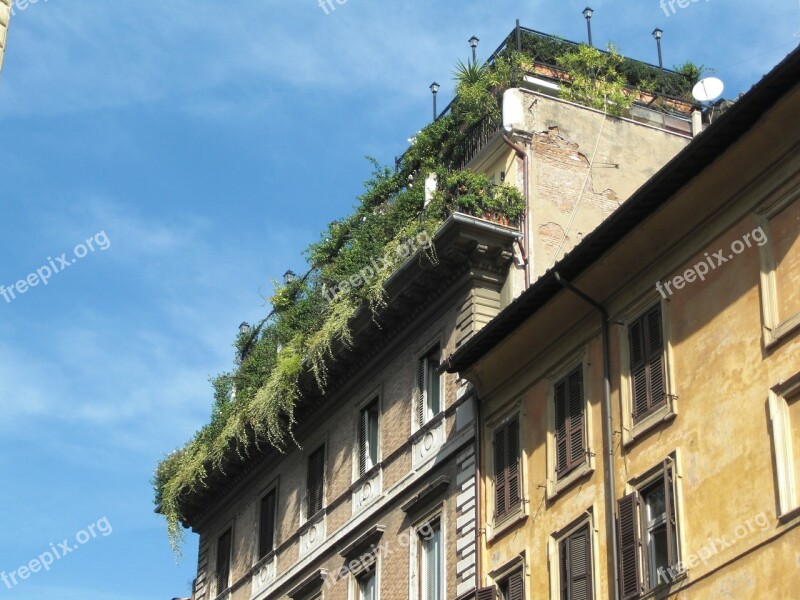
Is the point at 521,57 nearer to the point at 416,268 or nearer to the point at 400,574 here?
the point at 416,268

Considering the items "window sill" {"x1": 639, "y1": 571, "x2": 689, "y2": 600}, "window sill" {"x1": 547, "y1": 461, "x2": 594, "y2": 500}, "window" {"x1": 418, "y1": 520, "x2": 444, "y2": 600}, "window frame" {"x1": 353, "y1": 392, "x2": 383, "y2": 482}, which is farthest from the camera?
"window frame" {"x1": 353, "y1": 392, "x2": 383, "y2": 482}

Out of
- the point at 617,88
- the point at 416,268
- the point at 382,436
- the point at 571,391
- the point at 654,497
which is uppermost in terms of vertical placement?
the point at 617,88

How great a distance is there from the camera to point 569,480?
25828mm

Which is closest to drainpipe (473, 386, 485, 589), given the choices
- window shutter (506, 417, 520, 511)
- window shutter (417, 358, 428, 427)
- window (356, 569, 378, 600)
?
Result: window shutter (506, 417, 520, 511)

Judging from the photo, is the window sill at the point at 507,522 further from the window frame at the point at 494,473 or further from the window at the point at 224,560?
the window at the point at 224,560

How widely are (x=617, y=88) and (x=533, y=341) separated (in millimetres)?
9344

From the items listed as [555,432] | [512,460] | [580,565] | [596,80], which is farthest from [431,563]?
[596,80]

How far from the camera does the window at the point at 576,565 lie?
2473 cm

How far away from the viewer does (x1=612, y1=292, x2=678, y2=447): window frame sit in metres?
23.9

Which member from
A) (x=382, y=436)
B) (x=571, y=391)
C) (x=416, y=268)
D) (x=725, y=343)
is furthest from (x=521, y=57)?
(x=725, y=343)

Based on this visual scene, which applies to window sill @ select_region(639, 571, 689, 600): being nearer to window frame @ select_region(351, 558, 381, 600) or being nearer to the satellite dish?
window frame @ select_region(351, 558, 381, 600)

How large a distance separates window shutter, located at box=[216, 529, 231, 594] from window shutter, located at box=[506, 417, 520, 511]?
12.5 m

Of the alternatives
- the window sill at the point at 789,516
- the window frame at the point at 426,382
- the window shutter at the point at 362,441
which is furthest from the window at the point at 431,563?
the window sill at the point at 789,516

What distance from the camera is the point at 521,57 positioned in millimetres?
34562
